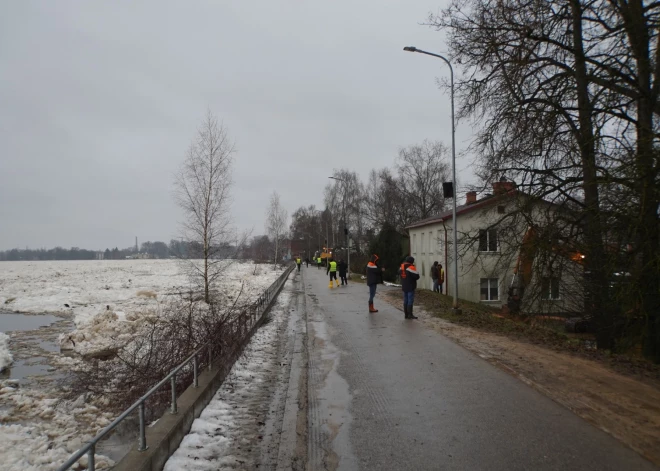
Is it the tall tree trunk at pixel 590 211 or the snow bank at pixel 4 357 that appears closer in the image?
the tall tree trunk at pixel 590 211

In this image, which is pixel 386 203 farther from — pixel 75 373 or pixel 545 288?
pixel 75 373

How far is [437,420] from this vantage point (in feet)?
18.8

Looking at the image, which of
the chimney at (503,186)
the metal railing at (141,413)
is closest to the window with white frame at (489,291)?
the chimney at (503,186)

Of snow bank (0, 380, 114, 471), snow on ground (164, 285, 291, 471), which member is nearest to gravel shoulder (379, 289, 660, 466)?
snow on ground (164, 285, 291, 471)

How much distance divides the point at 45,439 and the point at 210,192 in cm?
1486

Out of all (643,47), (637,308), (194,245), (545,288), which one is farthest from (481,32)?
(194,245)

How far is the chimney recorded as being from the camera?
12969mm

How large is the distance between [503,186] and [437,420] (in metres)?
8.99

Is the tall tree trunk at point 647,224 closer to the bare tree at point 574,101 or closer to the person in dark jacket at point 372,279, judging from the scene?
the bare tree at point 574,101

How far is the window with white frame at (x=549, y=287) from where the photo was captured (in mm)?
11778

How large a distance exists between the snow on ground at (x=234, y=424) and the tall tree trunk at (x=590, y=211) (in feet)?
21.4

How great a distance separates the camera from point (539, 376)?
757 centimetres

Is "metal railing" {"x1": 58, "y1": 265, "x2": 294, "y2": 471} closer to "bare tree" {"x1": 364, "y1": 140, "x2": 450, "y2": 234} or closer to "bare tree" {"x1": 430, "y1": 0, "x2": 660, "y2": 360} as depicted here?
"bare tree" {"x1": 430, "y1": 0, "x2": 660, "y2": 360}

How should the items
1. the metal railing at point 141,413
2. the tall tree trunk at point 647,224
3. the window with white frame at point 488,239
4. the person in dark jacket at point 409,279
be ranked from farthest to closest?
the person in dark jacket at point 409,279, the window with white frame at point 488,239, the tall tree trunk at point 647,224, the metal railing at point 141,413
